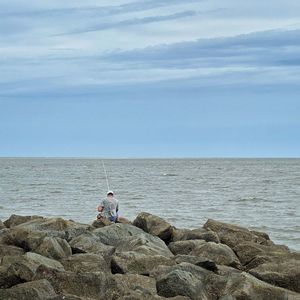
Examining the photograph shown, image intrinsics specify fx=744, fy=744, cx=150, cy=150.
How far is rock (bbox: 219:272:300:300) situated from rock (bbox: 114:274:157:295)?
1163mm

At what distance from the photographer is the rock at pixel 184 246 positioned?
16.0 meters

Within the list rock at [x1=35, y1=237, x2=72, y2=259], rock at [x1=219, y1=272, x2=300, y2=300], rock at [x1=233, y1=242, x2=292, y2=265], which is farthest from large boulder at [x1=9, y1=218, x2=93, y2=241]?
rock at [x1=219, y1=272, x2=300, y2=300]

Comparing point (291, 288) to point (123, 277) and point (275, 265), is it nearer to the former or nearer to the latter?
point (275, 265)

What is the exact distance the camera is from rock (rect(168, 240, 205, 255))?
16030 millimetres

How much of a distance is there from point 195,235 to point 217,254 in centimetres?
238

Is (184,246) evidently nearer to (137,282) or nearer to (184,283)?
(137,282)

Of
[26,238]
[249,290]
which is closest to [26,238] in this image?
[26,238]

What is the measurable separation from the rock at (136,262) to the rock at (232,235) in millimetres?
3684

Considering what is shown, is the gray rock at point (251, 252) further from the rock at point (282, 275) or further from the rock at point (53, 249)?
the rock at point (53, 249)

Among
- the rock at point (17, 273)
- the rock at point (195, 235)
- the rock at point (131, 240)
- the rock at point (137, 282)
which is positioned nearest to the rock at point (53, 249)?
the rock at point (131, 240)

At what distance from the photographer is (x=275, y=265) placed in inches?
535

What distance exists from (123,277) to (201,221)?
1996 centimetres

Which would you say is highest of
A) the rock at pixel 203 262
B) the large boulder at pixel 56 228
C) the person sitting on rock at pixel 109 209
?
the person sitting on rock at pixel 109 209

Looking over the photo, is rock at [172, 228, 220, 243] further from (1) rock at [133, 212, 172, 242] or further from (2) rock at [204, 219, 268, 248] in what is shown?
(2) rock at [204, 219, 268, 248]
